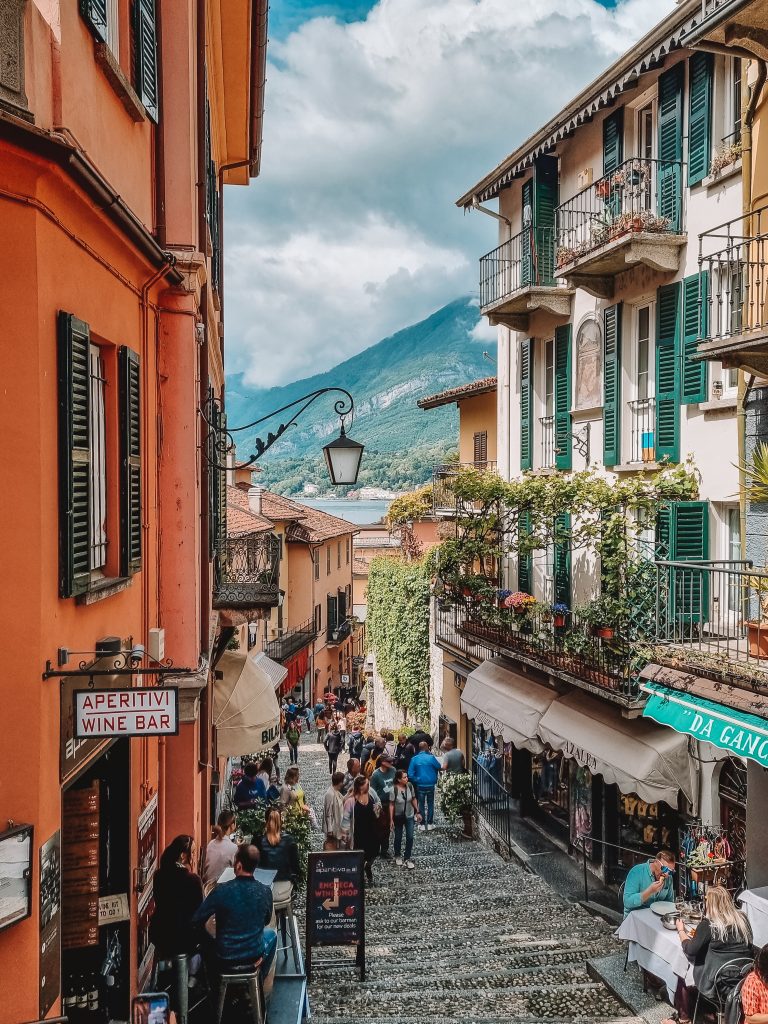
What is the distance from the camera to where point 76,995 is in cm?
660

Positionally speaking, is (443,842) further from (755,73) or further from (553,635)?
(755,73)

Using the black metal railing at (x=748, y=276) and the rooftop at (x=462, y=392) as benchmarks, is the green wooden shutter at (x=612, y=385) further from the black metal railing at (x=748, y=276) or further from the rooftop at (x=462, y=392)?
the rooftop at (x=462, y=392)

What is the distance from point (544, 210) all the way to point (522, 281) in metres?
1.40

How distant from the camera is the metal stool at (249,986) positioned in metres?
6.77

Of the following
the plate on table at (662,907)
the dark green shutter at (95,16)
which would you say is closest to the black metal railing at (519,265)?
the plate on table at (662,907)

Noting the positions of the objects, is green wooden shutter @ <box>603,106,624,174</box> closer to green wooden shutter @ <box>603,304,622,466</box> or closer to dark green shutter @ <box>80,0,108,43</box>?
green wooden shutter @ <box>603,304,622,466</box>

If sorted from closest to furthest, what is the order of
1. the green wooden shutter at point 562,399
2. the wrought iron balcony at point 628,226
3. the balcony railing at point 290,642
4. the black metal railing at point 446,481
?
the wrought iron balcony at point 628,226
the green wooden shutter at point 562,399
the black metal railing at point 446,481
the balcony railing at point 290,642

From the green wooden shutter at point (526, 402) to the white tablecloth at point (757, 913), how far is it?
10.8m

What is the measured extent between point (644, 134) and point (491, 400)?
11.1 meters

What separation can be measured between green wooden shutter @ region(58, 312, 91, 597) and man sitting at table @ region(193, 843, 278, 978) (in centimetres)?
290

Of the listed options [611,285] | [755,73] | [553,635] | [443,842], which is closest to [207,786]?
[443,842]

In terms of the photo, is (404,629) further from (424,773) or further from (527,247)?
(527,247)

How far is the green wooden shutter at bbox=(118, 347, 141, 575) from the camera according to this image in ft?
21.1

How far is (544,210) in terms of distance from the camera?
1739 centimetres
